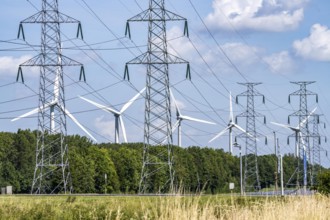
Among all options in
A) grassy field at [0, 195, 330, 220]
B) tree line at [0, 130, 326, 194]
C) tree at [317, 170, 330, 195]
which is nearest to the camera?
grassy field at [0, 195, 330, 220]

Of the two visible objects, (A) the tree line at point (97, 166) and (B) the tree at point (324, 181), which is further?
(A) the tree line at point (97, 166)

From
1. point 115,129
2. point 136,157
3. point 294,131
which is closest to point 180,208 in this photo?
point 115,129

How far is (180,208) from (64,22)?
49.2 meters

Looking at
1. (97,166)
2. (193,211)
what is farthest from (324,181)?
(97,166)

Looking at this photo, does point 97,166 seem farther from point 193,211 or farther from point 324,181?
point 193,211

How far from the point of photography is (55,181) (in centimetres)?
8531

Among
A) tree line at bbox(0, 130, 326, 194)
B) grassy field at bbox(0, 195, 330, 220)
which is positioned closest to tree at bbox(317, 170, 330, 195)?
grassy field at bbox(0, 195, 330, 220)

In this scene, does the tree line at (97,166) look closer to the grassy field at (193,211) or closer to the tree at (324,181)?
the tree at (324,181)

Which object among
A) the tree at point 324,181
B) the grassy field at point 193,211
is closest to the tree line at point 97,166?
the tree at point 324,181

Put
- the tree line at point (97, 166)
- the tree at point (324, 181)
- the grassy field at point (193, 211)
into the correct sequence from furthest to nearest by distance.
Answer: the tree line at point (97, 166)
the tree at point (324, 181)
the grassy field at point (193, 211)

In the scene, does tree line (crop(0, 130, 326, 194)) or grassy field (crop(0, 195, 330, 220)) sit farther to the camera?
tree line (crop(0, 130, 326, 194))

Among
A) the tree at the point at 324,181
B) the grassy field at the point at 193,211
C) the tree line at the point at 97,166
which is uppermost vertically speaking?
the tree line at the point at 97,166

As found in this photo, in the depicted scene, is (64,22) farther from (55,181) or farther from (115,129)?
(115,129)

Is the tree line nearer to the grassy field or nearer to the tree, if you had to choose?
the tree
